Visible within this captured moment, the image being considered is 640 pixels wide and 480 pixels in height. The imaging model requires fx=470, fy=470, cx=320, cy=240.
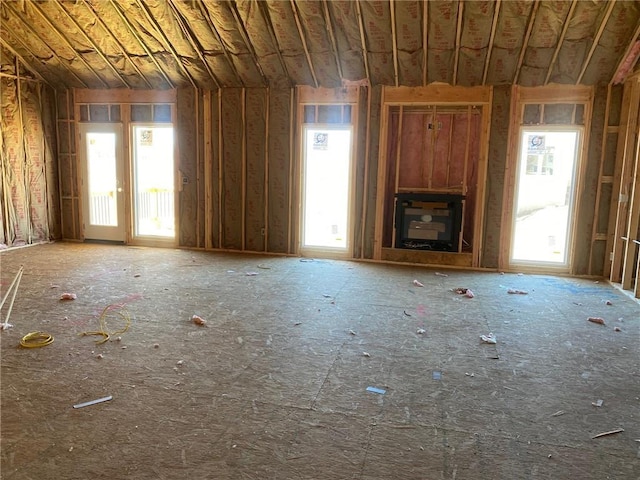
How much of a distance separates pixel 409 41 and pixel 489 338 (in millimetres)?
4193

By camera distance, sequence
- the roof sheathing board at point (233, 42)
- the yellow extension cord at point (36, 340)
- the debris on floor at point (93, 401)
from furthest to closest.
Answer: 1. the roof sheathing board at point (233, 42)
2. the yellow extension cord at point (36, 340)
3. the debris on floor at point (93, 401)

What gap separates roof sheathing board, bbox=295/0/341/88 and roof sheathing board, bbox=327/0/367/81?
0.44 feet

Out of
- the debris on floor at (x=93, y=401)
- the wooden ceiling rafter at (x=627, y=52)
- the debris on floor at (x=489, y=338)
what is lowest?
the debris on floor at (x=93, y=401)

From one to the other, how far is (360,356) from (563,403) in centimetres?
150

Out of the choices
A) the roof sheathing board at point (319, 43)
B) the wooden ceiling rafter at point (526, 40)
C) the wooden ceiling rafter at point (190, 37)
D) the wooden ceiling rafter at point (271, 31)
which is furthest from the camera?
the wooden ceiling rafter at point (190, 37)

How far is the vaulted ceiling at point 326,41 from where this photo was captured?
5926mm

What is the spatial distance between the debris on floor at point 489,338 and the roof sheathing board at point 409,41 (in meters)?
4.10

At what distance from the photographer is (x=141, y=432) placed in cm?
270

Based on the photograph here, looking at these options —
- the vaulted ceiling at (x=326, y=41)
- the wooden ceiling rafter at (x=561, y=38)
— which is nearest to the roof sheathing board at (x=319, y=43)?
the vaulted ceiling at (x=326, y=41)

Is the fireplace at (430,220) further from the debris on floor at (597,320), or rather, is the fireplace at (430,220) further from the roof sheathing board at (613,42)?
the debris on floor at (597,320)

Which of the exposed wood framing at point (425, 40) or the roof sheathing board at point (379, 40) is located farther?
the roof sheathing board at point (379, 40)

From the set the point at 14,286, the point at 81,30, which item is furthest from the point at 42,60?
the point at 14,286

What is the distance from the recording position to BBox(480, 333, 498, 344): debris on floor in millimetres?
4270

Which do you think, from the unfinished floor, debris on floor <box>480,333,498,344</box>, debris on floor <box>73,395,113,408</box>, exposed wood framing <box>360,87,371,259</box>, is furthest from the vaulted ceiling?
debris on floor <box>73,395,113,408</box>
